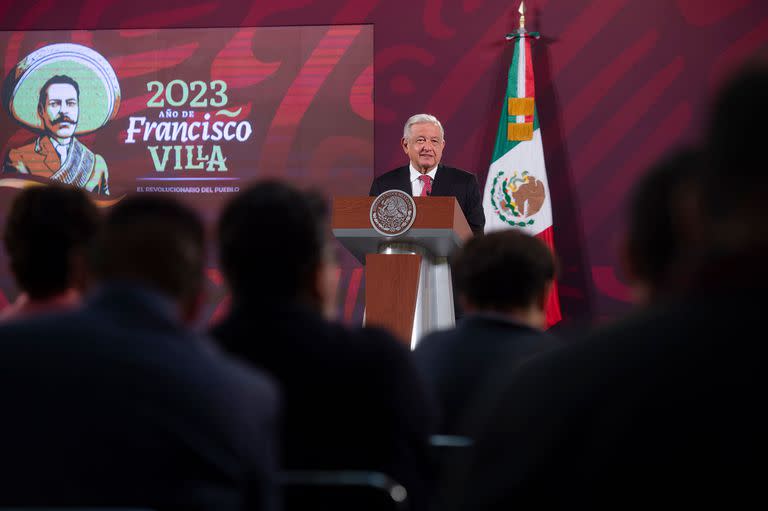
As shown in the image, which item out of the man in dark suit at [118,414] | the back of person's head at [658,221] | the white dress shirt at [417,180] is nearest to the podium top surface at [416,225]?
the white dress shirt at [417,180]

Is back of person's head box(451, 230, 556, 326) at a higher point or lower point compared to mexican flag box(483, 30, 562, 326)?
lower

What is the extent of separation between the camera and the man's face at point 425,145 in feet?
16.6

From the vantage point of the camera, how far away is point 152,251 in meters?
1.24

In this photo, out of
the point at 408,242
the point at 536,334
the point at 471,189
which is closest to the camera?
the point at 536,334

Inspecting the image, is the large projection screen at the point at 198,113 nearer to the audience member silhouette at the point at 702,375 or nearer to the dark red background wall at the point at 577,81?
the dark red background wall at the point at 577,81

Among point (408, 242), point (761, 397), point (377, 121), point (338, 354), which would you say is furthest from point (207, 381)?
point (377, 121)

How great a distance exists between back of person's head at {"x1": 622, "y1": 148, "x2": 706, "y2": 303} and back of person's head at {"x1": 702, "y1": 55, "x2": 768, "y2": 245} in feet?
0.40

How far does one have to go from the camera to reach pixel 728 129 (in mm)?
685

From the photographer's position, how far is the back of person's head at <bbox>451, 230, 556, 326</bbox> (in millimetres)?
1924

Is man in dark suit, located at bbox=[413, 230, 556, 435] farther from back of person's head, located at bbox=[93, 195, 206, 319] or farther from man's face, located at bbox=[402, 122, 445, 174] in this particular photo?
man's face, located at bbox=[402, 122, 445, 174]

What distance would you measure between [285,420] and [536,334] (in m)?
0.62

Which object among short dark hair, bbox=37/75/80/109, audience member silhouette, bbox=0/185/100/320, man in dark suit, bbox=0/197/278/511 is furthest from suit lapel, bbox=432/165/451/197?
man in dark suit, bbox=0/197/278/511

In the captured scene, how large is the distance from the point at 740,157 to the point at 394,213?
2.95m

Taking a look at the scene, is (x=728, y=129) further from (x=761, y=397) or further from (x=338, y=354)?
(x=338, y=354)
